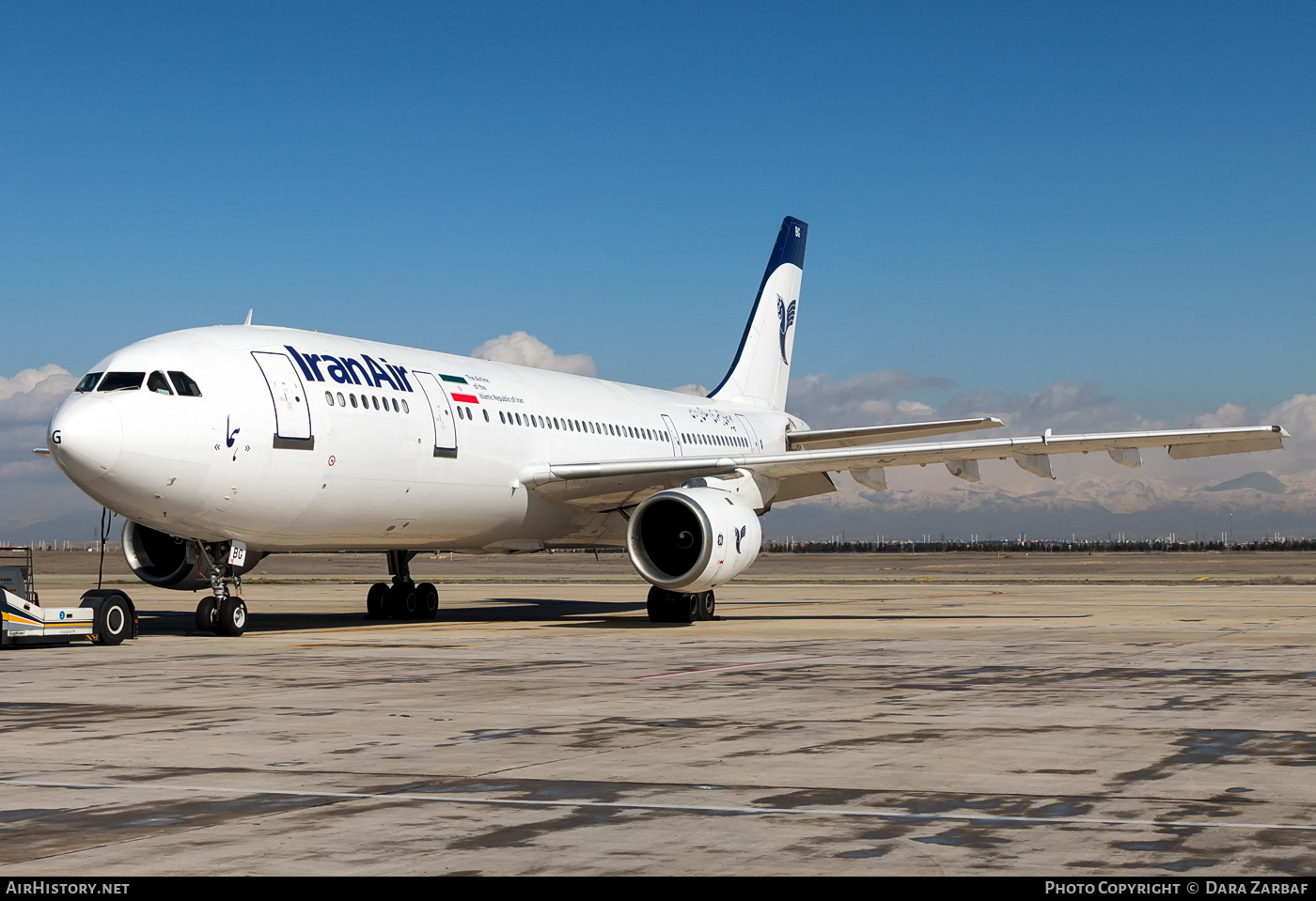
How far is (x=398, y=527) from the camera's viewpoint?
763 inches

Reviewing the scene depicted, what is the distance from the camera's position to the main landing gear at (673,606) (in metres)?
21.3

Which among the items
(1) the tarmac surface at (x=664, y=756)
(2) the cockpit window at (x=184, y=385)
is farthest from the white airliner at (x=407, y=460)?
(1) the tarmac surface at (x=664, y=756)

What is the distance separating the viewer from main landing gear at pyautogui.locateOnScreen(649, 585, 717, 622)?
21.3m

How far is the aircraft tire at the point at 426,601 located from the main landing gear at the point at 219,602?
5.83 metres

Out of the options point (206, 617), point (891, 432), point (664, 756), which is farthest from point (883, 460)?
point (664, 756)

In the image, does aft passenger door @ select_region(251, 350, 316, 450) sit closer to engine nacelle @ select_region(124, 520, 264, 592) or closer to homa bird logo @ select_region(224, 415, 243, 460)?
homa bird logo @ select_region(224, 415, 243, 460)

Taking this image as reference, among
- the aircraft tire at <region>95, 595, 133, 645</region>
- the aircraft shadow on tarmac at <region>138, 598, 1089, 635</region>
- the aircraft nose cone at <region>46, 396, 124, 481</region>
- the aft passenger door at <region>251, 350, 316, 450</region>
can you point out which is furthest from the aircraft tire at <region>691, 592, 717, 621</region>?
the aircraft nose cone at <region>46, 396, 124, 481</region>

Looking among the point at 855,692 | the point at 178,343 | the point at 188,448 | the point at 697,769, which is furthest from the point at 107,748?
the point at 178,343

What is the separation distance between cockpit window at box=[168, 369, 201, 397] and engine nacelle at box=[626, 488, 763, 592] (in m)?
6.49

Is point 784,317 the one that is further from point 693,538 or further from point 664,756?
point 664,756

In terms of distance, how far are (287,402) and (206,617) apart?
3.08 m

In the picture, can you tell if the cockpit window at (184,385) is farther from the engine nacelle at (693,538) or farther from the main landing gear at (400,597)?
the main landing gear at (400,597)

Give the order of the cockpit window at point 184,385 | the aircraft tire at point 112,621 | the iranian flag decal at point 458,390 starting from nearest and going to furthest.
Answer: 1. the cockpit window at point 184,385
2. the aircraft tire at point 112,621
3. the iranian flag decal at point 458,390
